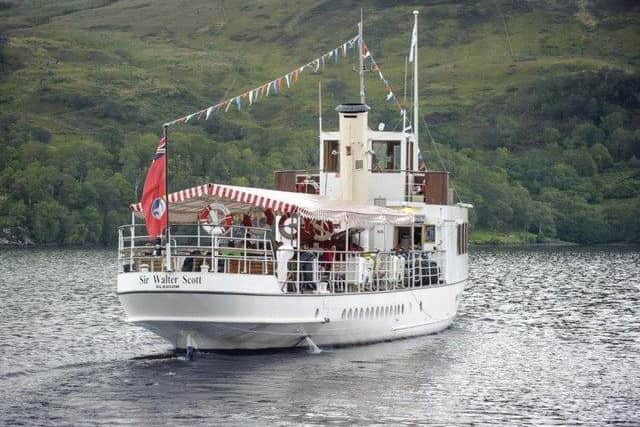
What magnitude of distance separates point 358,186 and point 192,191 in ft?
30.0

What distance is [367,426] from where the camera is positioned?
1364 inches

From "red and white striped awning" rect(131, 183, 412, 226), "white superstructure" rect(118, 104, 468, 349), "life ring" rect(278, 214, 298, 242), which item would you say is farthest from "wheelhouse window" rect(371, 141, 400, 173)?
"life ring" rect(278, 214, 298, 242)

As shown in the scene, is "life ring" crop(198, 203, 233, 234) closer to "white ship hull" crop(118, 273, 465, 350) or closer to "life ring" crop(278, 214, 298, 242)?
"life ring" crop(278, 214, 298, 242)

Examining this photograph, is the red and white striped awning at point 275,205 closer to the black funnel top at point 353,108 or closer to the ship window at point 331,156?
the ship window at point 331,156

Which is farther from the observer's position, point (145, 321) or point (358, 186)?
point (358, 186)

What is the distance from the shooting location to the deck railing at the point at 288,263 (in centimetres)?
4218

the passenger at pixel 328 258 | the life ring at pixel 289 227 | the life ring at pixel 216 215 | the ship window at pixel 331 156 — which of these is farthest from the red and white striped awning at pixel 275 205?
the ship window at pixel 331 156

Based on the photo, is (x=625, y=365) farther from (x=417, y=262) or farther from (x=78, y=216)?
(x=78, y=216)

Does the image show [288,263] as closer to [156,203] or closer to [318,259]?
[318,259]

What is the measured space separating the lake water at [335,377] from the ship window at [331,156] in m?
7.33

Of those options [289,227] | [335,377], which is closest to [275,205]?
[289,227]

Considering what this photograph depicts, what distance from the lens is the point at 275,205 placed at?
43.7 meters

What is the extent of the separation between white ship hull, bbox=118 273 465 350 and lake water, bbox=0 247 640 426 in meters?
0.57

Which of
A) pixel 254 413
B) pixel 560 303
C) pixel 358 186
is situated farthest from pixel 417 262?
pixel 560 303
